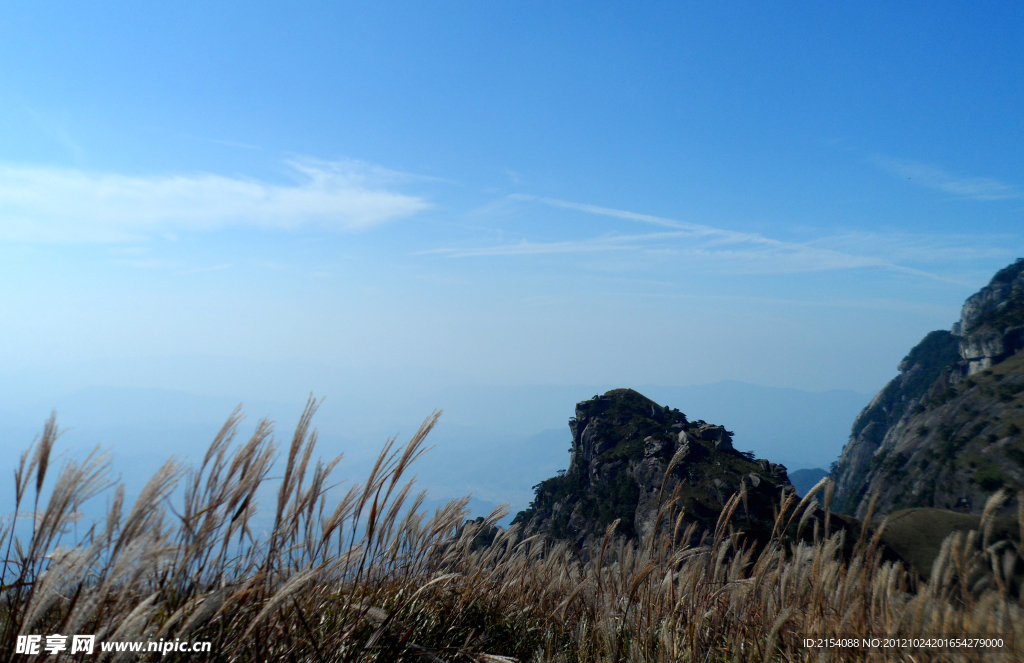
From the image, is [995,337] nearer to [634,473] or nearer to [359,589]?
[634,473]

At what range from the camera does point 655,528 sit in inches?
127

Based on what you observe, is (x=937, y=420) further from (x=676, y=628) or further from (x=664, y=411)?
(x=676, y=628)

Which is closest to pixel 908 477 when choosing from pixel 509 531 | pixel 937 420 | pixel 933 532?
pixel 937 420

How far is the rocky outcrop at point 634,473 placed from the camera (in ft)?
111

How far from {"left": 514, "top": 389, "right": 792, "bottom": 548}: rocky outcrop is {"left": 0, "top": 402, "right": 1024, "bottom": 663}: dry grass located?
2728 cm

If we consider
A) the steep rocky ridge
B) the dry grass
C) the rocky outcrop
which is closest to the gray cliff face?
the steep rocky ridge

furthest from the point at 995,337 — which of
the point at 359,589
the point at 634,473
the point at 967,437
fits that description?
the point at 359,589

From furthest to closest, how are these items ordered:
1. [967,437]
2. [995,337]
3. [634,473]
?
1. [995,337]
2. [967,437]
3. [634,473]

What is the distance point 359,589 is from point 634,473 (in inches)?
1671

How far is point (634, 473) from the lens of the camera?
140ft

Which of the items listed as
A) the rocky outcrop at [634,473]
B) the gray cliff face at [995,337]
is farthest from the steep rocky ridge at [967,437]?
the rocky outcrop at [634,473]

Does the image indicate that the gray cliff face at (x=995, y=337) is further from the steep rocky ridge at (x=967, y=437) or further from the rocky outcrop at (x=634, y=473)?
the rocky outcrop at (x=634, y=473)

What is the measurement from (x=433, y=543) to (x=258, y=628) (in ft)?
3.98

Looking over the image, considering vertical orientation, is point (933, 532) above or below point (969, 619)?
below
